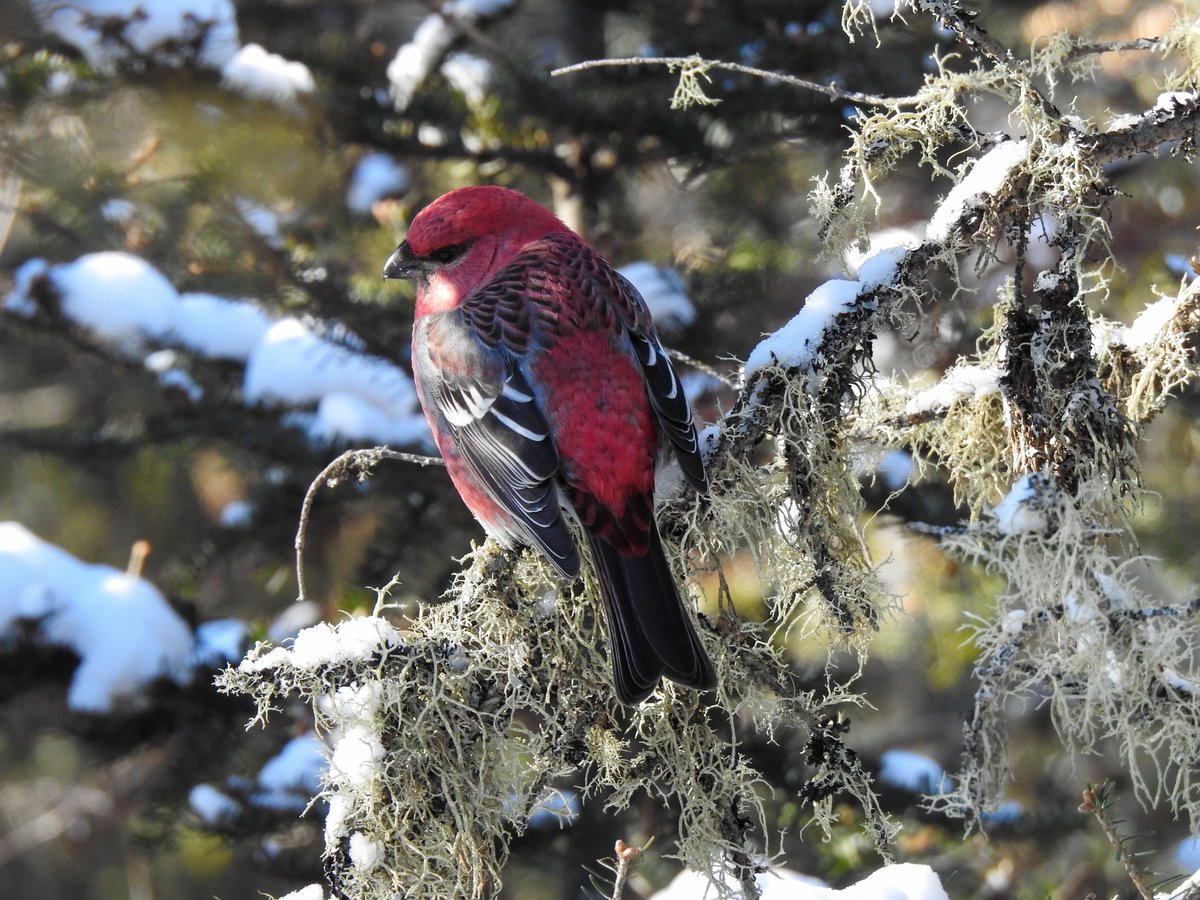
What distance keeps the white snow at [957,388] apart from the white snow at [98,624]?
10.4ft

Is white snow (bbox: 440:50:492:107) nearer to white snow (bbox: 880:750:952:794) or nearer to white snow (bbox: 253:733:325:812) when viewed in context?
white snow (bbox: 253:733:325:812)

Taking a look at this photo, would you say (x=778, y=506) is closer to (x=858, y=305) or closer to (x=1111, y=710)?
(x=858, y=305)

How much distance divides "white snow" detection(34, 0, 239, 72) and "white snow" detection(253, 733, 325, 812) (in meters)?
2.67

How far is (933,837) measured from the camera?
420cm

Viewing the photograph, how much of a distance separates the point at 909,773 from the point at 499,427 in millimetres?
2360

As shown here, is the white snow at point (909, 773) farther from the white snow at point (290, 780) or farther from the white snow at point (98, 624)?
the white snow at point (98, 624)

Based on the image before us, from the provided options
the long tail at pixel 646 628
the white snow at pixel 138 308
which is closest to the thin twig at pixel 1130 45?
the long tail at pixel 646 628

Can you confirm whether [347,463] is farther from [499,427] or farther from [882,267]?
[882,267]

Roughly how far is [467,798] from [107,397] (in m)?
5.08

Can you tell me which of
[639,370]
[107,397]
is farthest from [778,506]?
[107,397]

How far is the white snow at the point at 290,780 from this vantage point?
165 inches

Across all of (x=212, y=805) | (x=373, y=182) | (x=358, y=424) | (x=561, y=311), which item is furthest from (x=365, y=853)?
(x=373, y=182)

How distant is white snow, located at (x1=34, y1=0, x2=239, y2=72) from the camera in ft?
14.6

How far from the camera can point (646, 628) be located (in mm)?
2080
